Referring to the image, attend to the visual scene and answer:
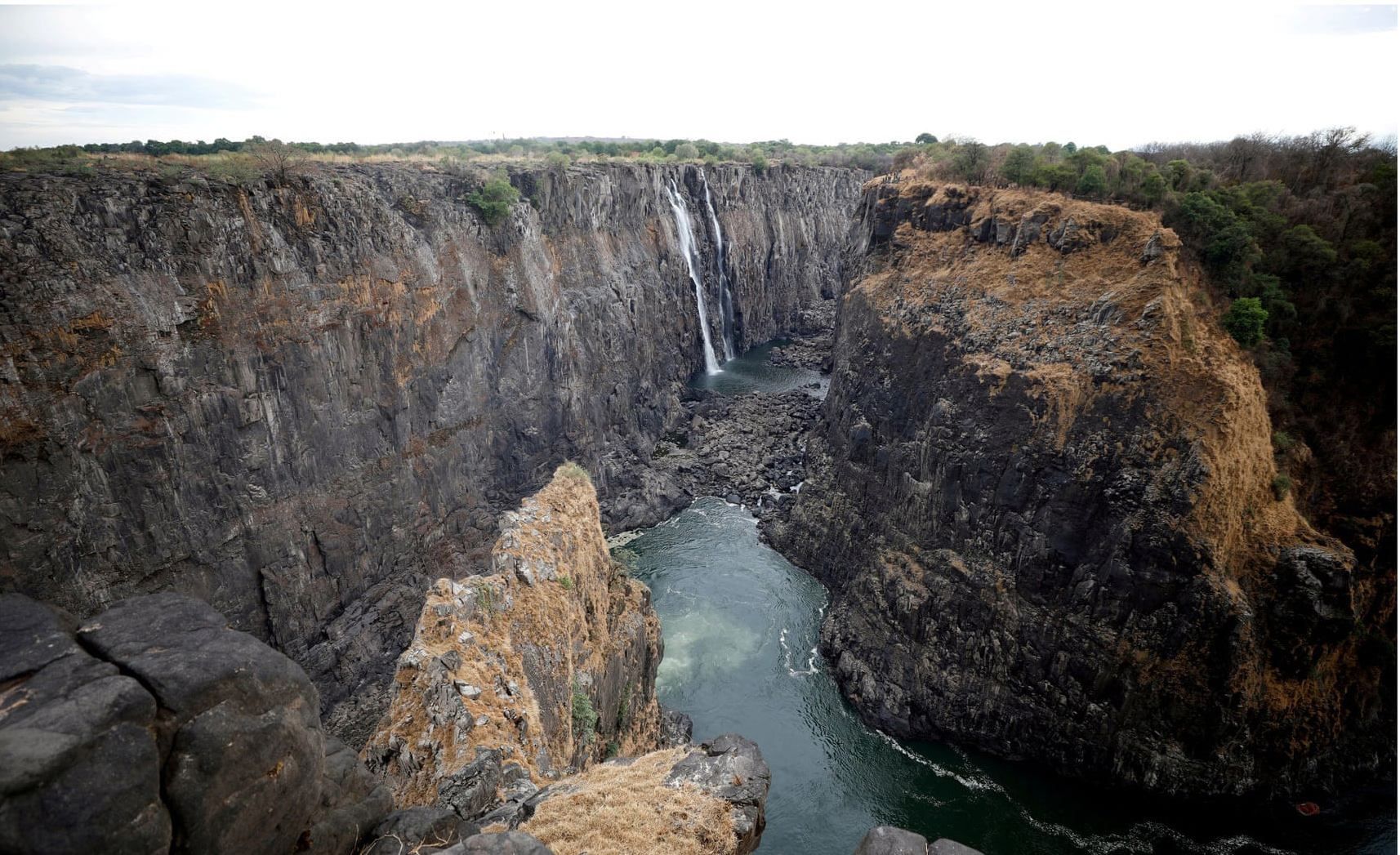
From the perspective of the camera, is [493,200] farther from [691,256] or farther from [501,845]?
[501,845]

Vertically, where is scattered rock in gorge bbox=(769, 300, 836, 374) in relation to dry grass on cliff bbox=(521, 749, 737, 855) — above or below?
below

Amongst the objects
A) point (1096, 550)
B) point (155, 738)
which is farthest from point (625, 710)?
point (1096, 550)

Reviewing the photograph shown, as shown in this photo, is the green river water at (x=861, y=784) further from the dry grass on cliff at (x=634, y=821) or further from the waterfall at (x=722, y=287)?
the waterfall at (x=722, y=287)

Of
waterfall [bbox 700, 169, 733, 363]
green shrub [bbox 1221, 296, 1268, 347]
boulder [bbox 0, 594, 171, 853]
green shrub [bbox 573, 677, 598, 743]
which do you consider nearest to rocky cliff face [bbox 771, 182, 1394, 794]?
green shrub [bbox 1221, 296, 1268, 347]

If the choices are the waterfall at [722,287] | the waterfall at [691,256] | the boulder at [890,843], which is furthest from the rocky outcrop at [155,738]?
the waterfall at [722,287]

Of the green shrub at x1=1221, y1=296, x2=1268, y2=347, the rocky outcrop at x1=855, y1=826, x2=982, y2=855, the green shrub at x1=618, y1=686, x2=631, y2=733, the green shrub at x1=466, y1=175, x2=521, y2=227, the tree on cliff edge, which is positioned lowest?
the green shrub at x1=618, y1=686, x2=631, y2=733

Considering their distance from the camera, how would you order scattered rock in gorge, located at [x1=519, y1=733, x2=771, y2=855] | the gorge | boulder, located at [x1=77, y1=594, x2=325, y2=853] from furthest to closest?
the gorge, scattered rock in gorge, located at [x1=519, y1=733, x2=771, y2=855], boulder, located at [x1=77, y1=594, x2=325, y2=853]

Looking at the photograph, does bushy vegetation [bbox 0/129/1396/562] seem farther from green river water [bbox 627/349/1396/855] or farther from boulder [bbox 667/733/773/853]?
boulder [bbox 667/733/773/853]
